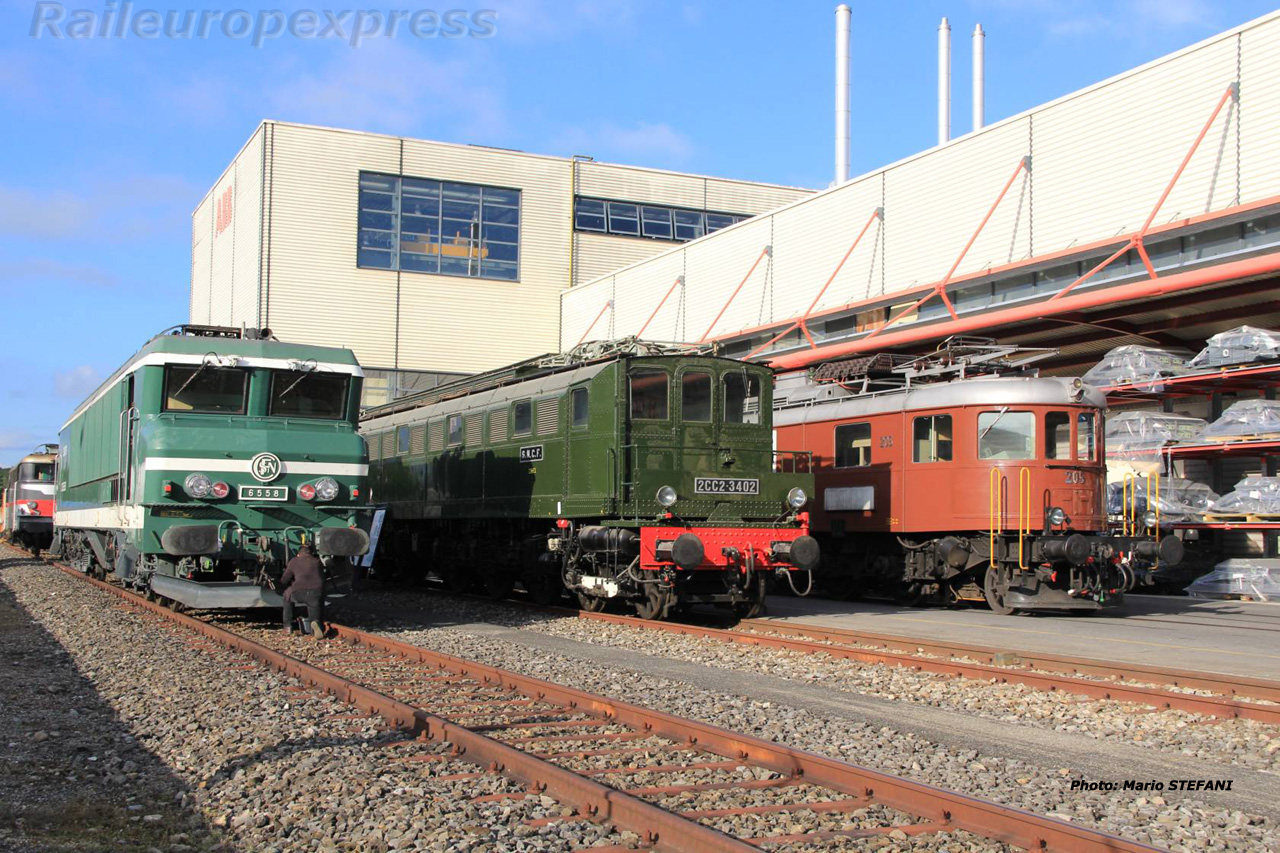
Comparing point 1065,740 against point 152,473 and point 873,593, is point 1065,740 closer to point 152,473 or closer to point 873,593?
point 152,473

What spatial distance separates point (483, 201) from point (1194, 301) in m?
26.8

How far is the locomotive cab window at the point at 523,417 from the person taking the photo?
638 inches

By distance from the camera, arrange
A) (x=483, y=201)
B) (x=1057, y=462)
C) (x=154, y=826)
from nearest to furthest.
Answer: (x=154, y=826) < (x=1057, y=462) < (x=483, y=201)

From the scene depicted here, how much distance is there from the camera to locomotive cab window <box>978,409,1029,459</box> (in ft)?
52.6

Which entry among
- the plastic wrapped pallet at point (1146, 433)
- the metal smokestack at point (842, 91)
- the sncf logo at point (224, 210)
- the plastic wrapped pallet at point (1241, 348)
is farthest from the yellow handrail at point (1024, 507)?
the sncf logo at point (224, 210)

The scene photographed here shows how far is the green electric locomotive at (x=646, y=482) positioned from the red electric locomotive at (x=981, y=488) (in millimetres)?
2614

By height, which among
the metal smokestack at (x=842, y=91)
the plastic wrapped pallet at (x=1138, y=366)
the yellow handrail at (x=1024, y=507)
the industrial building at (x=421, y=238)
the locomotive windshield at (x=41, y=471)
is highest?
the metal smokestack at (x=842, y=91)

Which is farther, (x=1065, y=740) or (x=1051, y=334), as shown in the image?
(x=1051, y=334)

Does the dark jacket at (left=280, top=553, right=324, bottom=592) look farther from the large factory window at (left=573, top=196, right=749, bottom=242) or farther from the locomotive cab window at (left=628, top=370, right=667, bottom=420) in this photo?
the large factory window at (left=573, top=196, right=749, bottom=242)

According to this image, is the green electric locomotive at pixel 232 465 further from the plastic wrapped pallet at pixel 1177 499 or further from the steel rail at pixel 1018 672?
the plastic wrapped pallet at pixel 1177 499

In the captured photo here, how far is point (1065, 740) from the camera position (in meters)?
7.71

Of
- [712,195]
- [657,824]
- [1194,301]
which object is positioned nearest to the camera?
[657,824]

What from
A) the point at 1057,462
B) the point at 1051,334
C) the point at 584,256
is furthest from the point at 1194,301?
the point at 584,256

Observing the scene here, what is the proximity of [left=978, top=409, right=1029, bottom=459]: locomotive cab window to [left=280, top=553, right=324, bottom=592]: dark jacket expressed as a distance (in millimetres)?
9160
